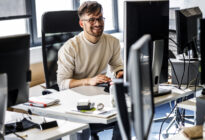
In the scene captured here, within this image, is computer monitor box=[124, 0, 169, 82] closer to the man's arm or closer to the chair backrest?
the man's arm

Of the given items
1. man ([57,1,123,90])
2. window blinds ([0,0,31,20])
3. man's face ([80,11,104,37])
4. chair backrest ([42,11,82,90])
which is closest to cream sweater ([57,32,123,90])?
man ([57,1,123,90])

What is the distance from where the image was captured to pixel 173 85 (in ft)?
9.62

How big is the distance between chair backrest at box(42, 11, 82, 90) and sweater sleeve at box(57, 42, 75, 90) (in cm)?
24

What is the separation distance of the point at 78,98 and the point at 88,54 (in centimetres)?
60

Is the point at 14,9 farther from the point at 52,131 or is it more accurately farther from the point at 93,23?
the point at 52,131

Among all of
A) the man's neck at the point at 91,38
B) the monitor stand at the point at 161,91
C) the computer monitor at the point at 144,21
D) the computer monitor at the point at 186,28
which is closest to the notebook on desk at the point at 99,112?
the computer monitor at the point at 144,21

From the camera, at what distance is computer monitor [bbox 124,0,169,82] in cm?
240

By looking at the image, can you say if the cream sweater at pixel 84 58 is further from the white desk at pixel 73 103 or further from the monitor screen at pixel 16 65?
the monitor screen at pixel 16 65

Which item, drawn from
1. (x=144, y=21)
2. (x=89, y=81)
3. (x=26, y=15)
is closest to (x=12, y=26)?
(x=26, y=15)

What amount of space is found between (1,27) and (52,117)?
208 centimetres

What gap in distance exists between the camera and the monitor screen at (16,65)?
1.97m

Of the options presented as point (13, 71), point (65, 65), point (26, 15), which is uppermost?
point (26, 15)

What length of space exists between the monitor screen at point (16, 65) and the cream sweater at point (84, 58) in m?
0.93

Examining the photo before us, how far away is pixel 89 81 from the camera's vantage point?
3.00 m
